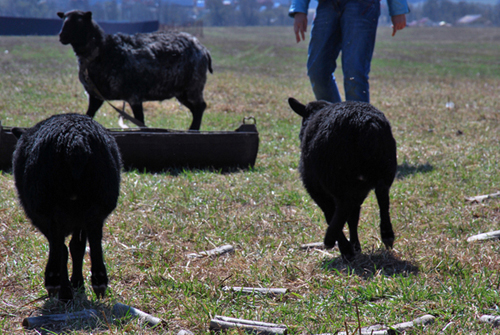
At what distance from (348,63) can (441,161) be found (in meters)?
1.92

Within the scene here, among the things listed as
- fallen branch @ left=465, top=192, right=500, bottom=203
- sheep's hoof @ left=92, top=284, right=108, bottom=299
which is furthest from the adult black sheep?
sheep's hoof @ left=92, top=284, right=108, bottom=299

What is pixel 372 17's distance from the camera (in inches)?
204

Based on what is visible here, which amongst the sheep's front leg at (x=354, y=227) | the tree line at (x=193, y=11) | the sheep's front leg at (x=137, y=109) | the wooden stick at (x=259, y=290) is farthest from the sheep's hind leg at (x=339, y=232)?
the tree line at (x=193, y=11)

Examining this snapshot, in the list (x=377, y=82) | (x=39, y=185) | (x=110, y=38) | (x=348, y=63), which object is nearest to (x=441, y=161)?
(x=348, y=63)

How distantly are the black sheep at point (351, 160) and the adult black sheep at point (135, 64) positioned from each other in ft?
13.0

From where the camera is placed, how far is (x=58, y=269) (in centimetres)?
264

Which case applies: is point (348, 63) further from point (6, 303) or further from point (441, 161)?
point (6, 303)

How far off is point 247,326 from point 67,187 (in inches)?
45.3

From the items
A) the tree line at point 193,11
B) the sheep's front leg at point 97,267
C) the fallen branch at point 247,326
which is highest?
the tree line at point 193,11

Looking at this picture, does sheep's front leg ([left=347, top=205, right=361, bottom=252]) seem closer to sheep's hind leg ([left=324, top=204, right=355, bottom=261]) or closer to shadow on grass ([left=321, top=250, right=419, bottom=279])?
shadow on grass ([left=321, top=250, right=419, bottom=279])

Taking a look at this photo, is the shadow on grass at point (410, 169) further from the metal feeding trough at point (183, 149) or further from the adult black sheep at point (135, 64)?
the adult black sheep at point (135, 64)

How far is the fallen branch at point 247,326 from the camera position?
2.39 meters

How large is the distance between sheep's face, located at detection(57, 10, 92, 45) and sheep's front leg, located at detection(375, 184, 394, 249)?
4.75 metres

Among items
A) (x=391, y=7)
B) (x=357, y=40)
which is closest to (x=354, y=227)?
(x=357, y=40)
